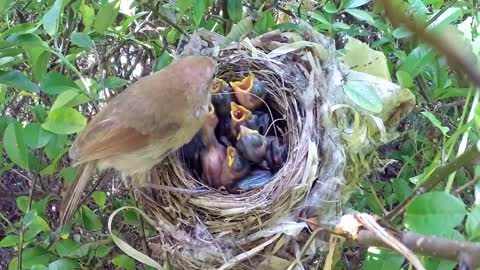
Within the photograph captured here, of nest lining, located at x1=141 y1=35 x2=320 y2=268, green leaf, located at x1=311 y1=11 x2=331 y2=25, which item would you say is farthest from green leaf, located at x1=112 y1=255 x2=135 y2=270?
green leaf, located at x1=311 y1=11 x2=331 y2=25

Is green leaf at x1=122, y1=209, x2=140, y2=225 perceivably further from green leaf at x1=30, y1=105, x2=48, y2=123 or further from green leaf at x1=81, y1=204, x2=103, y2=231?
green leaf at x1=30, y1=105, x2=48, y2=123

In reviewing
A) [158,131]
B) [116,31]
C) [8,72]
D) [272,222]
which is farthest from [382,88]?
[8,72]

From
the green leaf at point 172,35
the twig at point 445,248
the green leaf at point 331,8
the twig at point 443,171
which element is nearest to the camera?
the twig at point 445,248

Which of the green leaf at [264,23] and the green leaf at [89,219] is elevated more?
the green leaf at [264,23]

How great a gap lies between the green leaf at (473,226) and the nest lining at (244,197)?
822 millimetres

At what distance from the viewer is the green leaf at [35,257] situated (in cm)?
200

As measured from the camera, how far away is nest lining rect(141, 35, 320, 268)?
1818 mm

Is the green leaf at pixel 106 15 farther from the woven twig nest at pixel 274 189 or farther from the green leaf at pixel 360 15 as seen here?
the green leaf at pixel 360 15

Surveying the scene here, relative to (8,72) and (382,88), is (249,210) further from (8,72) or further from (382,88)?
(8,72)

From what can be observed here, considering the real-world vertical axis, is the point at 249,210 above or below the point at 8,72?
below

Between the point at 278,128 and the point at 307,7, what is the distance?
0.38m

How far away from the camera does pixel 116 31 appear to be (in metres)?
2.12

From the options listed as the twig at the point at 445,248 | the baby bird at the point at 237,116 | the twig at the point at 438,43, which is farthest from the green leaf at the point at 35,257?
the twig at the point at 438,43

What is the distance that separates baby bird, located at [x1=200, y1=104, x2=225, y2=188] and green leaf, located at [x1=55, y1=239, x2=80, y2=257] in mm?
421
